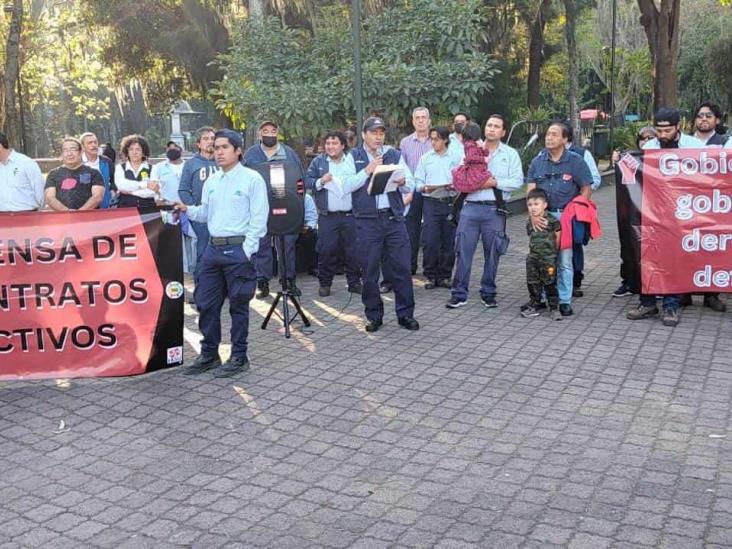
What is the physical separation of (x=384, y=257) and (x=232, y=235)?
71.4 inches

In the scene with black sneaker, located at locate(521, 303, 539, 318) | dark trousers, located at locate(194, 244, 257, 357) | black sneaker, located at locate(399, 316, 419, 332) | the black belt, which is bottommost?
black sneaker, located at locate(521, 303, 539, 318)

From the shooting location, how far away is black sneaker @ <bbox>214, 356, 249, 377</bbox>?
643 cm

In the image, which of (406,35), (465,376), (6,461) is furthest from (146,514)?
(406,35)

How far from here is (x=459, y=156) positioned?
905cm

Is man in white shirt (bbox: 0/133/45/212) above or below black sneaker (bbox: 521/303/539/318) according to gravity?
above

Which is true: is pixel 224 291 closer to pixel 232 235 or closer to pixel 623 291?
pixel 232 235

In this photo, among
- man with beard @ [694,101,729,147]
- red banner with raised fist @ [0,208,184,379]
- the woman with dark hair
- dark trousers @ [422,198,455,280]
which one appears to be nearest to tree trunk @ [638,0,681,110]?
man with beard @ [694,101,729,147]

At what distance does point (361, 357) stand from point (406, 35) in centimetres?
667

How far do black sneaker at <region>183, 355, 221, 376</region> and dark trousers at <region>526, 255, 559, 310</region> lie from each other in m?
3.13

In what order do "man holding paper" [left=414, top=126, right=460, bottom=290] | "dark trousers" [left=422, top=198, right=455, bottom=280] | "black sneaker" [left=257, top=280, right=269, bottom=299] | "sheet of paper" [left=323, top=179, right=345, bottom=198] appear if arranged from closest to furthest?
"sheet of paper" [left=323, top=179, right=345, bottom=198] < "man holding paper" [left=414, top=126, right=460, bottom=290] < "dark trousers" [left=422, top=198, right=455, bottom=280] < "black sneaker" [left=257, top=280, right=269, bottom=299]

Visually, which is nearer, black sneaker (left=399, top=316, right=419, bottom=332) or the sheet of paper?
black sneaker (left=399, top=316, right=419, bottom=332)

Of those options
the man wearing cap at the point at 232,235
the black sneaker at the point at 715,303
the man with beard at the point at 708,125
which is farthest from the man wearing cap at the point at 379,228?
the man with beard at the point at 708,125

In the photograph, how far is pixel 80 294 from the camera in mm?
6258

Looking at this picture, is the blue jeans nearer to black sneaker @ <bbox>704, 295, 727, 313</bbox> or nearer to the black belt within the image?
black sneaker @ <bbox>704, 295, 727, 313</bbox>
